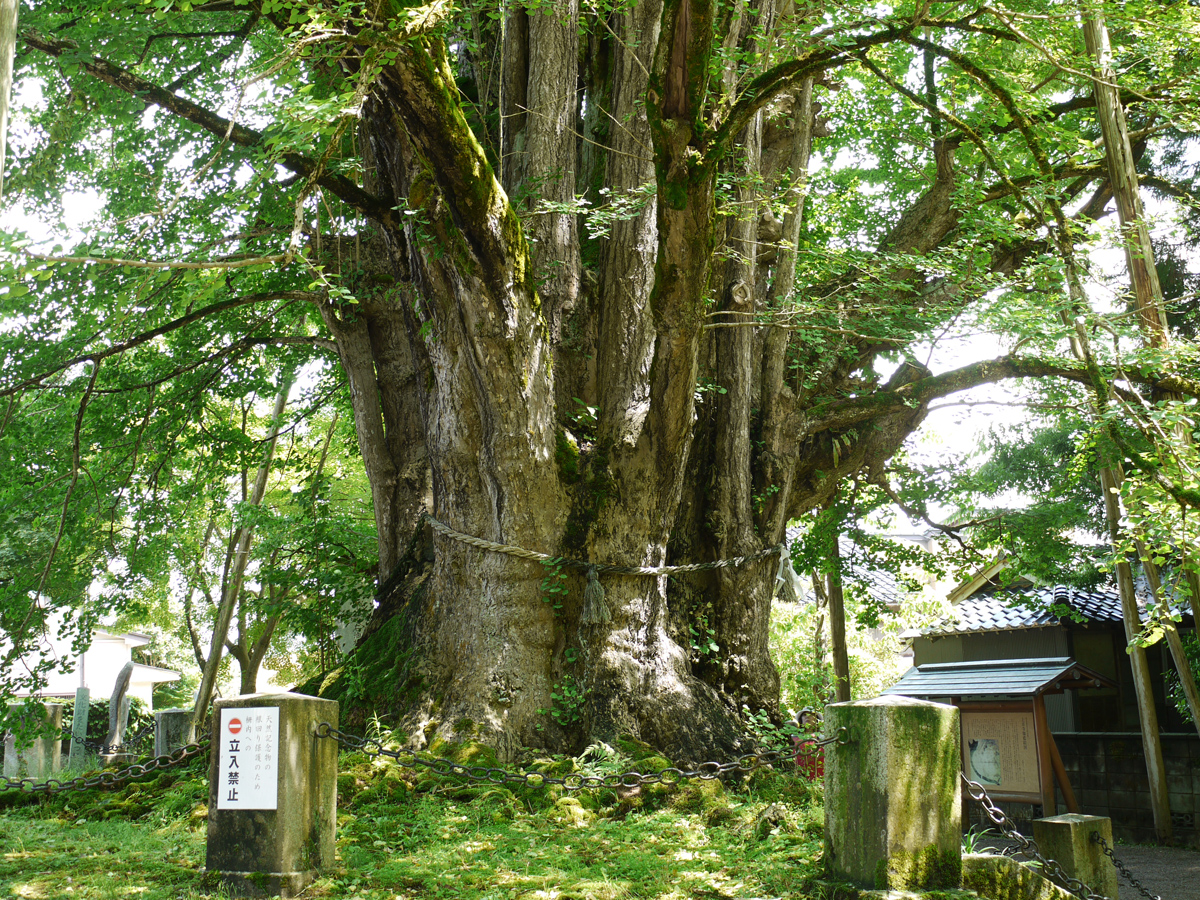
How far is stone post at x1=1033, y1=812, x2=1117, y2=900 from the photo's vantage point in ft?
13.8

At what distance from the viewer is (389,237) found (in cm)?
643

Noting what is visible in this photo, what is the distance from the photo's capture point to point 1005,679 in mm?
10336

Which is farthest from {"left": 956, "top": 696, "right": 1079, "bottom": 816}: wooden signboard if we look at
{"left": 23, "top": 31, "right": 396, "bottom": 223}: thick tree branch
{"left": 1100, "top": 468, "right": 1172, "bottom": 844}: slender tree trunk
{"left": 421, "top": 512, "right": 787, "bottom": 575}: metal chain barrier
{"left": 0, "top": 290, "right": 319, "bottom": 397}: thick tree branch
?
{"left": 0, "top": 290, "right": 319, "bottom": 397}: thick tree branch

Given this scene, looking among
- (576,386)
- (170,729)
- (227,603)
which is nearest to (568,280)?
(576,386)

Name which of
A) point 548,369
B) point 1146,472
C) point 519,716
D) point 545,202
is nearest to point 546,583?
point 519,716

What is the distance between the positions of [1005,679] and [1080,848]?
21.8 feet

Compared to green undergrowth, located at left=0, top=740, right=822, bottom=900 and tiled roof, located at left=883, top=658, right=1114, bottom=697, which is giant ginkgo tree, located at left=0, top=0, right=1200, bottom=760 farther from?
tiled roof, located at left=883, top=658, right=1114, bottom=697

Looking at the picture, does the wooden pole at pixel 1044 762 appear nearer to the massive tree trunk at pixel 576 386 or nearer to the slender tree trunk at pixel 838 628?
the slender tree trunk at pixel 838 628

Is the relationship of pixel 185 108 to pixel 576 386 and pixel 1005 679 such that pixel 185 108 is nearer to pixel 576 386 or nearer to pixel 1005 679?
pixel 576 386

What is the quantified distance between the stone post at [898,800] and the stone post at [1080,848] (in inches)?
39.0

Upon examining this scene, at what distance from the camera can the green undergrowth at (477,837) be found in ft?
12.7

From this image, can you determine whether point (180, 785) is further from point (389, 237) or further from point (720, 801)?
point (389, 237)

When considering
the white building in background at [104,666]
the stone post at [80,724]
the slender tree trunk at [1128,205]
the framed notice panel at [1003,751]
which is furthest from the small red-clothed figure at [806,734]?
the white building in background at [104,666]

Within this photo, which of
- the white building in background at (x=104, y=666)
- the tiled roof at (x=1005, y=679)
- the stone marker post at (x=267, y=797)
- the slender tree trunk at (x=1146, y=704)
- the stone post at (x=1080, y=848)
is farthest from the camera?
the white building in background at (x=104, y=666)
